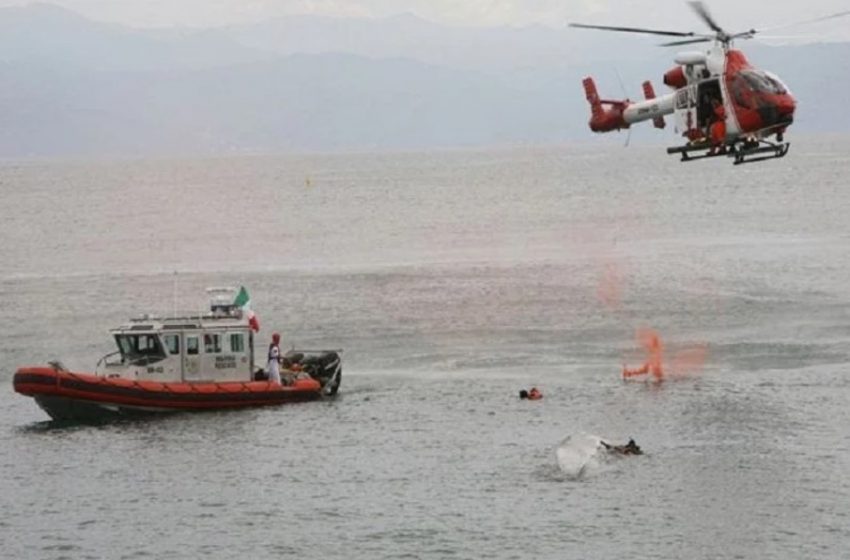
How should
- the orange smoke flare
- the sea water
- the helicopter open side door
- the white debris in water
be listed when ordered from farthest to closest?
1. the orange smoke flare
2. the helicopter open side door
3. the white debris in water
4. the sea water

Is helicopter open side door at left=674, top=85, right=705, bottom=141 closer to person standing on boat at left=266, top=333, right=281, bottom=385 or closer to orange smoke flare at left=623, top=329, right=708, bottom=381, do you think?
orange smoke flare at left=623, top=329, right=708, bottom=381

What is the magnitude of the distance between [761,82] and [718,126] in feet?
6.62

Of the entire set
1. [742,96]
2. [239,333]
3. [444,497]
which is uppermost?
[742,96]

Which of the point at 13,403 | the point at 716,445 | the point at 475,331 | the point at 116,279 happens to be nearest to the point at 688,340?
the point at 475,331

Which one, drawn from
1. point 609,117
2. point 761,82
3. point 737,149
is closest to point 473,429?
point 737,149

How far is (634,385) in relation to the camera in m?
62.2

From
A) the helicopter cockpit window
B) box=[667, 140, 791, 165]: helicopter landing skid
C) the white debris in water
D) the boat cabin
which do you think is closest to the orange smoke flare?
box=[667, 140, 791, 165]: helicopter landing skid

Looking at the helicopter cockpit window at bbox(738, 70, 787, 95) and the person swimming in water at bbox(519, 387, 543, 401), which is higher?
the helicopter cockpit window at bbox(738, 70, 787, 95)

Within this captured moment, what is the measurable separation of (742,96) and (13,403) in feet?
91.2

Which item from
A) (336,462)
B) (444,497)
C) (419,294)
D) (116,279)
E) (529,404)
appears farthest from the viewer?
(116,279)

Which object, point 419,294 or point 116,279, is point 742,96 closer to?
point 419,294

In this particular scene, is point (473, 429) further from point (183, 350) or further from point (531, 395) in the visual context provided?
point (183, 350)

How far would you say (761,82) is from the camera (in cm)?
5612

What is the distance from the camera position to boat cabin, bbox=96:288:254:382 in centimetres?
5888
